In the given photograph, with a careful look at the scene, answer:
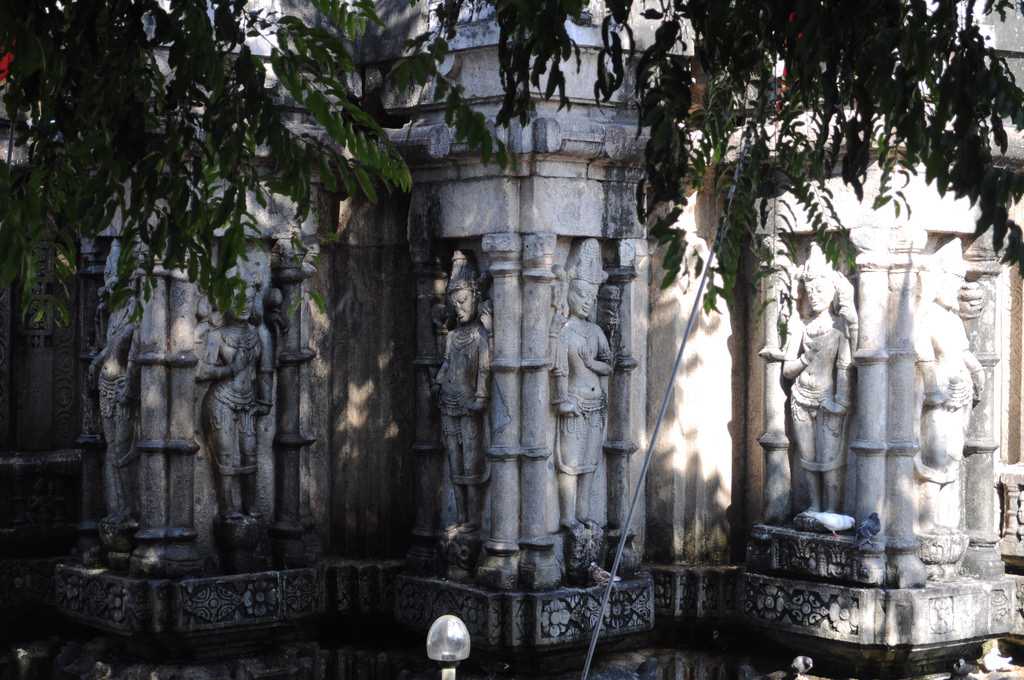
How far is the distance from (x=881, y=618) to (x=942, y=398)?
110cm

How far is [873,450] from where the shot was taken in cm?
917

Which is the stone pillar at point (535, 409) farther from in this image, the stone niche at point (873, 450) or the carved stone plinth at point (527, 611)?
the stone niche at point (873, 450)

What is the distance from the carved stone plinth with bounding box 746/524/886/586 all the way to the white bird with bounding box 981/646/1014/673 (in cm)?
86

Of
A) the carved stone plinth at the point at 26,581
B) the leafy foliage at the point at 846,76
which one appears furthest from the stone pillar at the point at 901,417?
the carved stone plinth at the point at 26,581

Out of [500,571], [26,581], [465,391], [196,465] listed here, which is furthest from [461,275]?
[26,581]

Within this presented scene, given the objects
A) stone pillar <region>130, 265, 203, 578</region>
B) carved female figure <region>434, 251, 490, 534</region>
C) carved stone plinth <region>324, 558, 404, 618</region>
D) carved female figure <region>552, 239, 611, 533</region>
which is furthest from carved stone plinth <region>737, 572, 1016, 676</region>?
stone pillar <region>130, 265, 203, 578</region>

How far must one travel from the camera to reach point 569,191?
8914 millimetres

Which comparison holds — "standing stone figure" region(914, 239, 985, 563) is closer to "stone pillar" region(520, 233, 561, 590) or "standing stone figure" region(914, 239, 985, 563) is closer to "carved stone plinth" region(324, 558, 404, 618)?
"stone pillar" region(520, 233, 561, 590)

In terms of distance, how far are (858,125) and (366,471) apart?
4.44 m

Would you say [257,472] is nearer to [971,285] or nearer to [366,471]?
[366,471]

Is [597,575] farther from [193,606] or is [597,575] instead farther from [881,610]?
[193,606]

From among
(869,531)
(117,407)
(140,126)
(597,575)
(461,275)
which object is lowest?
(597,575)

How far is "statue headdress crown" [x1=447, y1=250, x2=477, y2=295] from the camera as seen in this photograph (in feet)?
29.6

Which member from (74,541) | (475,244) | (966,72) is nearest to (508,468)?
(475,244)
